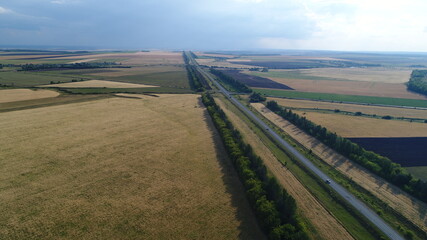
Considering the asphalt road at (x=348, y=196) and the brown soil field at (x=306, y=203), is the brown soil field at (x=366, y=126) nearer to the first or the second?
the asphalt road at (x=348, y=196)

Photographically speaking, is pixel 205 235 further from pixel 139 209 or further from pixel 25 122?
pixel 25 122

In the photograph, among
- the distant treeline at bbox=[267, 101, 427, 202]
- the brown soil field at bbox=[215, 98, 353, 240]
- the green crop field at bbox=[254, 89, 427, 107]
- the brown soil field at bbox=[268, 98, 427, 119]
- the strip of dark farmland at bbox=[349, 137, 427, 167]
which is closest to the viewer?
the brown soil field at bbox=[215, 98, 353, 240]

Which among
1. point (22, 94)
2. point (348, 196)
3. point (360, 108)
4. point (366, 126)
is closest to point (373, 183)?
point (348, 196)


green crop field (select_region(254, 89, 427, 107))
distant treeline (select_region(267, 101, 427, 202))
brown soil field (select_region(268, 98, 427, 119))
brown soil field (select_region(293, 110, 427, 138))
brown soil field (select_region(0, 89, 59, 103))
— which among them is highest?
brown soil field (select_region(0, 89, 59, 103))

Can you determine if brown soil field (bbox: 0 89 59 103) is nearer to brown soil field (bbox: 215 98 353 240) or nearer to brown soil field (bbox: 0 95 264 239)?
brown soil field (bbox: 0 95 264 239)

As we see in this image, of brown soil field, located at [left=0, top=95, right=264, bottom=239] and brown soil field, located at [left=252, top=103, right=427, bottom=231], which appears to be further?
brown soil field, located at [left=252, top=103, right=427, bottom=231]

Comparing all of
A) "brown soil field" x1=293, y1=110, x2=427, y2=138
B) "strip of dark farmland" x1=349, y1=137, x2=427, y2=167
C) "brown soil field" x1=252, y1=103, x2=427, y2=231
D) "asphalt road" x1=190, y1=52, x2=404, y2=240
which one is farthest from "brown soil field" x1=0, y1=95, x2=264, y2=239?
"brown soil field" x1=293, y1=110, x2=427, y2=138

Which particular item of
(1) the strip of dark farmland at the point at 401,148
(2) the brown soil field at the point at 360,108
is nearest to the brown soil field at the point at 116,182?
(1) the strip of dark farmland at the point at 401,148

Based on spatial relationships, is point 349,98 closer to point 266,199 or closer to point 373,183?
point 373,183
